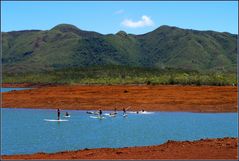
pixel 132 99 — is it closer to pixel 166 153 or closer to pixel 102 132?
pixel 102 132

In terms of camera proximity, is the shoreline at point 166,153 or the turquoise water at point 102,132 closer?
the shoreline at point 166,153

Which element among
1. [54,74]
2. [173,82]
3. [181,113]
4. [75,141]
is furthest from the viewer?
[54,74]

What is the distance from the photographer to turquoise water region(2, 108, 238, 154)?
37.9 m

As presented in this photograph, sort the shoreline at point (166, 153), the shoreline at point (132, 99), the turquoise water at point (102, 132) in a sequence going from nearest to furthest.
→ the shoreline at point (166, 153) < the turquoise water at point (102, 132) < the shoreline at point (132, 99)

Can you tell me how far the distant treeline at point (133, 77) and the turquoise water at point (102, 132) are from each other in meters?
53.8

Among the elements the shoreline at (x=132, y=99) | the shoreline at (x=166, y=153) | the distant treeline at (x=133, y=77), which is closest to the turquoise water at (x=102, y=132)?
the shoreline at (x=166, y=153)

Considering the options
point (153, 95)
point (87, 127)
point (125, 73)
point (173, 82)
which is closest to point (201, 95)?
point (153, 95)

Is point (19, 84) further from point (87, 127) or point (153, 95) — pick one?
point (87, 127)

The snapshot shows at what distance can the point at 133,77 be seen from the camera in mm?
143000

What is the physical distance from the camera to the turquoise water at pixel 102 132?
37.9 m

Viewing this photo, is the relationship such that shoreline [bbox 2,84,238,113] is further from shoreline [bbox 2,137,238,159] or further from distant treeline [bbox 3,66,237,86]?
shoreline [bbox 2,137,238,159]

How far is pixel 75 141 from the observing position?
39938 millimetres

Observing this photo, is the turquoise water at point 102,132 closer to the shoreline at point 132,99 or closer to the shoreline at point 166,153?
the shoreline at point 166,153

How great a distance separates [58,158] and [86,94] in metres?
66.9
